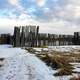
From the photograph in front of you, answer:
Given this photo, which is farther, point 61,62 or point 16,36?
A: point 16,36

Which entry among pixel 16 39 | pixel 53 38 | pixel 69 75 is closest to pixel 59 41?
pixel 53 38

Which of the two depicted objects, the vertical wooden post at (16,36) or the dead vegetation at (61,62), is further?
the vertical wooden post at (16,36)

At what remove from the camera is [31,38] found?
113ft

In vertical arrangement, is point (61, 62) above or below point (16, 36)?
below

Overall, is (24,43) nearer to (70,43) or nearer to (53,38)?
(53,38)

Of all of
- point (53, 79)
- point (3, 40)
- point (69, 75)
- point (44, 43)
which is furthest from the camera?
point (3, 40)

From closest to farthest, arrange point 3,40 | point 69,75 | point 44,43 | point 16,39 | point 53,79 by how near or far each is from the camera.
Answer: point 53,79, point 69,75, point 16,39, point 44,43, point 3,40

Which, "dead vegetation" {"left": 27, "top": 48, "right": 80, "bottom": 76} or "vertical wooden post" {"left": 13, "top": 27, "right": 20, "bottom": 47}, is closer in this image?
"dead vegetation" {"left": 27, "top": 48, "right": 80, "bottom": 76}

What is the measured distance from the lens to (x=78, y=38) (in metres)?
38.8

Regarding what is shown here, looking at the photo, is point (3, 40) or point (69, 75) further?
point (3, 40)

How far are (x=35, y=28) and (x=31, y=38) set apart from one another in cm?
144

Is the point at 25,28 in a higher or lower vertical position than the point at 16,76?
higher

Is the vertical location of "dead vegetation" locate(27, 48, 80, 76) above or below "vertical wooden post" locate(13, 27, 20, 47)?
below

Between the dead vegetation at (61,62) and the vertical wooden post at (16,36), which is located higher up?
the vertical wooden post at (16,36)
